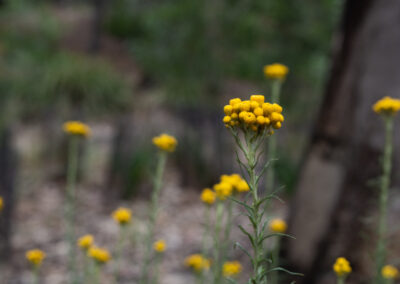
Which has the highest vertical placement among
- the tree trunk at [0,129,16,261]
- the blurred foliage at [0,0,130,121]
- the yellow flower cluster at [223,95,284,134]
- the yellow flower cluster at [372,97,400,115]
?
the blurred foliage at [0,0,130,121]

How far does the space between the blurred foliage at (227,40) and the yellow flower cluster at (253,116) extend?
502 centimetres

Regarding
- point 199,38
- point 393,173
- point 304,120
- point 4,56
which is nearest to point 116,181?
point 393,173

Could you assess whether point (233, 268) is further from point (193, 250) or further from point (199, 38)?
point (199, 38)

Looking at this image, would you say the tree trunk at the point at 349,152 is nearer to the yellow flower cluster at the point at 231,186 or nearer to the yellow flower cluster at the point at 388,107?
the yellow flower cluster at the point at 388,107

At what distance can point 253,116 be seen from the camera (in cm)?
85

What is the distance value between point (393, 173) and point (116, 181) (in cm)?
288

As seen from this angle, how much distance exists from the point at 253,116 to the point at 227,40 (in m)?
8.42

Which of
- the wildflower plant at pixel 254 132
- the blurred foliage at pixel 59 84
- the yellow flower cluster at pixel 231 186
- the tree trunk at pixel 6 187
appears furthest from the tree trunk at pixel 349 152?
the blurred foliage at pixel 59 84

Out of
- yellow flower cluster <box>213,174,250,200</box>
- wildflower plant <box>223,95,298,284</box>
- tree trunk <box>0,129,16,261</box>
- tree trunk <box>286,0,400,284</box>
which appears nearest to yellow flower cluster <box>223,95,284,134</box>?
wildflower plant <box>223,95,298,284</box>

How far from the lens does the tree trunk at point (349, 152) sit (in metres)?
2.27

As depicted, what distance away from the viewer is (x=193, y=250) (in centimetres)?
358

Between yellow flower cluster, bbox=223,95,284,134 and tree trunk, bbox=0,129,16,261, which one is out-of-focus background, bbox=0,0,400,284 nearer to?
tree trunk, bbox=0,129,16,261

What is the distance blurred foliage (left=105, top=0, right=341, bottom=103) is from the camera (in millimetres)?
7207

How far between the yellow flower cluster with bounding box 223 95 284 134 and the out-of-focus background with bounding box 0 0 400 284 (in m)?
0.79
